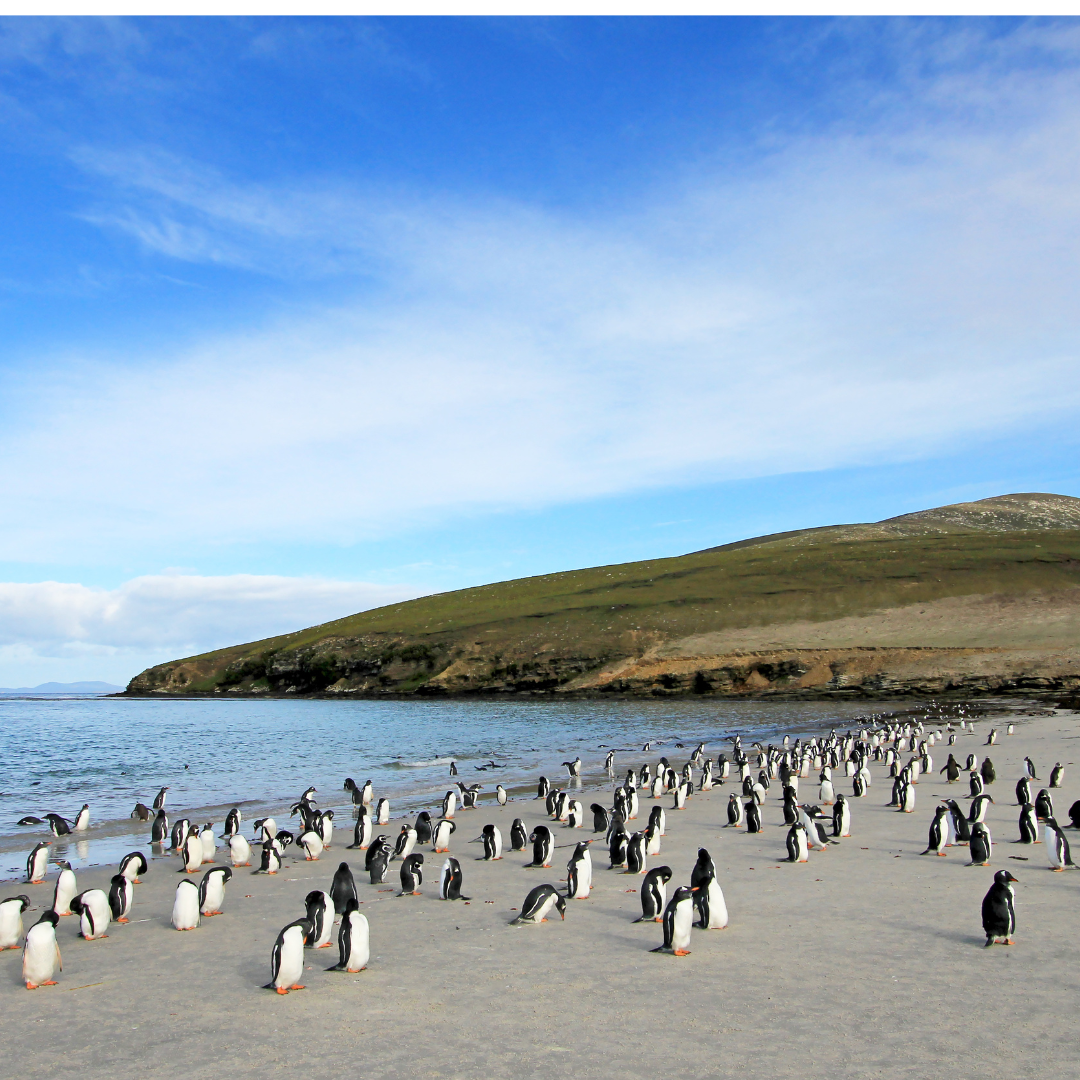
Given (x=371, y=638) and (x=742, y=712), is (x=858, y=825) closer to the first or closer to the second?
(x=742, y=712)

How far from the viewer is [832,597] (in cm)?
9581

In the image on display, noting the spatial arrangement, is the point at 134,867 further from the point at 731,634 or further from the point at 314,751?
the point at 731,634

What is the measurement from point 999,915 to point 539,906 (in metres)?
5.71

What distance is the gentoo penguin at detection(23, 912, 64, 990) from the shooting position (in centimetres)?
970

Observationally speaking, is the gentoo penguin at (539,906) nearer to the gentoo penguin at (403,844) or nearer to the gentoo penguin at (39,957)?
the gentoo penguin at (403,844)

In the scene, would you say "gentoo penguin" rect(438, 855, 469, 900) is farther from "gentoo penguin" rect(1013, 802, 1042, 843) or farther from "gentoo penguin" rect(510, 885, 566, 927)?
"gentoo penguin" rect(1013, 802, 1042, 843)

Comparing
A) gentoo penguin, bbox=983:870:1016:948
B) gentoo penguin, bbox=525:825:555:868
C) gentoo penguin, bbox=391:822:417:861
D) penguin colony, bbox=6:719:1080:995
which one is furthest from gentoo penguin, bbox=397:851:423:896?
gentoo penguin, bbox=983:870:1016:948

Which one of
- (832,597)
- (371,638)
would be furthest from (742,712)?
→ (371,638)

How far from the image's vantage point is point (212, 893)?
13.0 m

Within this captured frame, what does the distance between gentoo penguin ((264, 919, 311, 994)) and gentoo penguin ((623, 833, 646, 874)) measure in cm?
702

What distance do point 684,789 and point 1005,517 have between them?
580ft

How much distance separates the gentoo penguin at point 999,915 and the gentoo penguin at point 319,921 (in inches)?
311

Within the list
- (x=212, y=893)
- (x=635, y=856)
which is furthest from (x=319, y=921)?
(x=635, y=856)

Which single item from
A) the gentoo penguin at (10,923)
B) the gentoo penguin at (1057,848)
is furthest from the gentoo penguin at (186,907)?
the gentoo penguin at (1057,848)
